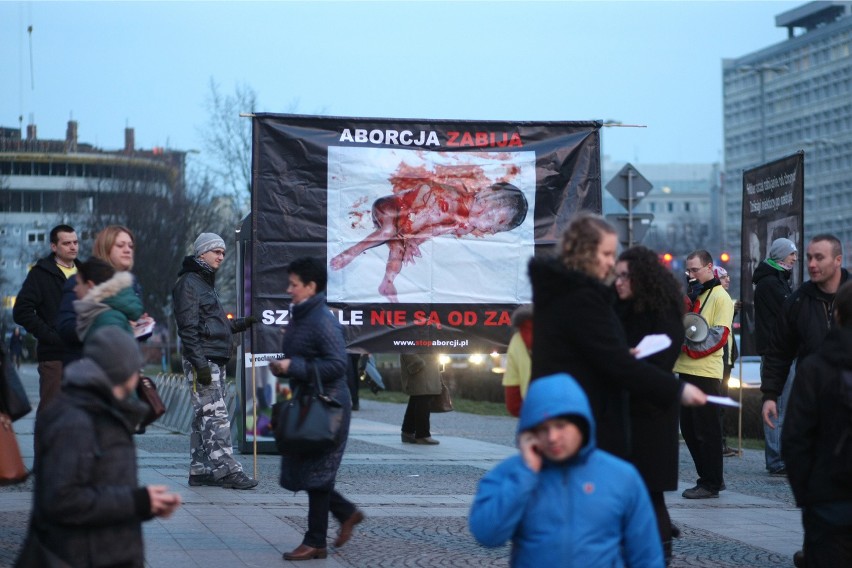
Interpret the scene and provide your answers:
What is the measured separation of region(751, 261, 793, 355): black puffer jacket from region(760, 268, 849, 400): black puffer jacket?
136 inches

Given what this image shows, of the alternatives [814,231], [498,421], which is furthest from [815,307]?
[814,231]

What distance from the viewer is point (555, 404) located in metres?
3.95

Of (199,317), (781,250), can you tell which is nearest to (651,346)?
(199,317)

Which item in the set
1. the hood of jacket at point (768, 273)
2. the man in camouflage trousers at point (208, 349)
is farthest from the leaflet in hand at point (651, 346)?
the hood of jacket at point (768, 273)

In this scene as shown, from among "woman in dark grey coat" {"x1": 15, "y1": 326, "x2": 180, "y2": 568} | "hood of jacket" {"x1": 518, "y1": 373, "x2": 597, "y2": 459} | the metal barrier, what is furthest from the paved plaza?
"hood of jacket" {"x1": 518, "y1": 373, "x2": 597, "y2": 459}

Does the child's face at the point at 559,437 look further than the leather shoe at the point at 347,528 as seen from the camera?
No

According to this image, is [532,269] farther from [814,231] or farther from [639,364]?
[814,231]

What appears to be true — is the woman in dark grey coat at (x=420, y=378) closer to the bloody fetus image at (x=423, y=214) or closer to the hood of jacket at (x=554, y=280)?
the bloody fetus image at (x=423, y=214)

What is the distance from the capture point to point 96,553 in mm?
4430

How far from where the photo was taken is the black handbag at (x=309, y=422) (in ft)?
24.5

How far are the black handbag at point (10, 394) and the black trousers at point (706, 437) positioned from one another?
5.52 metres

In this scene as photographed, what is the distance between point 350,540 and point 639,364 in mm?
3595

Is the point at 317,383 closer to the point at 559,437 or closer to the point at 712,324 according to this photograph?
the point at 559,437

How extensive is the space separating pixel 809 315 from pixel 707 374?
2.65 m
